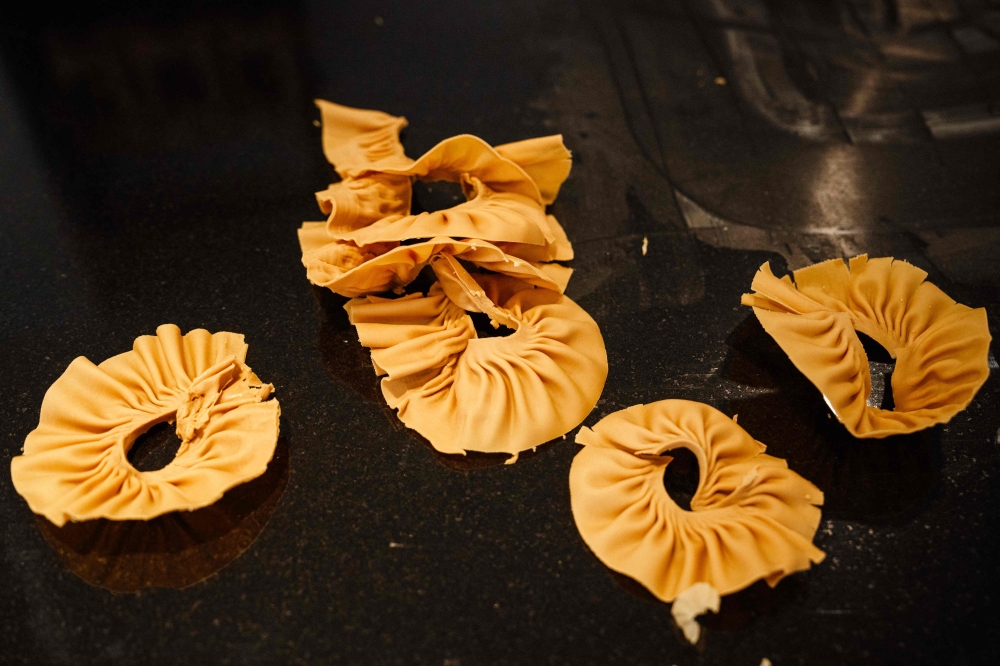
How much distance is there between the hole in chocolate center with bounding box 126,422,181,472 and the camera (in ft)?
4.40

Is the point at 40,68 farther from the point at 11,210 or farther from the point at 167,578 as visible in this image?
the point at 167,578

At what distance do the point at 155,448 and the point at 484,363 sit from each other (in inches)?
23.6

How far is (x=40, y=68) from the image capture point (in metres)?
2.30

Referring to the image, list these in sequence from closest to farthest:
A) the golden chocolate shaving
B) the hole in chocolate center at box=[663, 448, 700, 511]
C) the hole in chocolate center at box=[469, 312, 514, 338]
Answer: the hole in chocolate center at box=[663, 448, 700, 511] < the golden chocolate shaving < the hole in chocolate center at box=[469, 312, 514, 338]

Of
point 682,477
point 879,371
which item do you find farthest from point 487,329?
point 879,371

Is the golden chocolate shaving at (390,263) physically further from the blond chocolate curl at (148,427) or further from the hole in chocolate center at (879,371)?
the hole in chocolate center at (879,371)

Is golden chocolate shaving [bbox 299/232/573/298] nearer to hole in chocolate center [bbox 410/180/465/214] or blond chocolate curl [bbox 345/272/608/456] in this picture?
blond chocolate curl [bbox 345/272/608/456]

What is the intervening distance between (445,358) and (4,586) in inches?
31.3

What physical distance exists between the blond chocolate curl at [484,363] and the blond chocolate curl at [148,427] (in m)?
0.24

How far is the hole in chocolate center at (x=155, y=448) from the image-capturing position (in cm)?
134

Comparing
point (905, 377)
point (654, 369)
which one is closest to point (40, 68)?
point (654, 369)

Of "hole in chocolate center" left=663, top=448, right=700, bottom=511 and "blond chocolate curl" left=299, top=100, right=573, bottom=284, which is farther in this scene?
"blond chocolate curl" left=299, top=100, right=573, bottom=284

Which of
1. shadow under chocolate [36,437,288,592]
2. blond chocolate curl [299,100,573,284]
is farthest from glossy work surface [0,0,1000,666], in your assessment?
blond chocolate curl [299,100,573,284]

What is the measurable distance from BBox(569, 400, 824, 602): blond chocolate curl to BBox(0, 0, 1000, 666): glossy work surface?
0.15 feet
